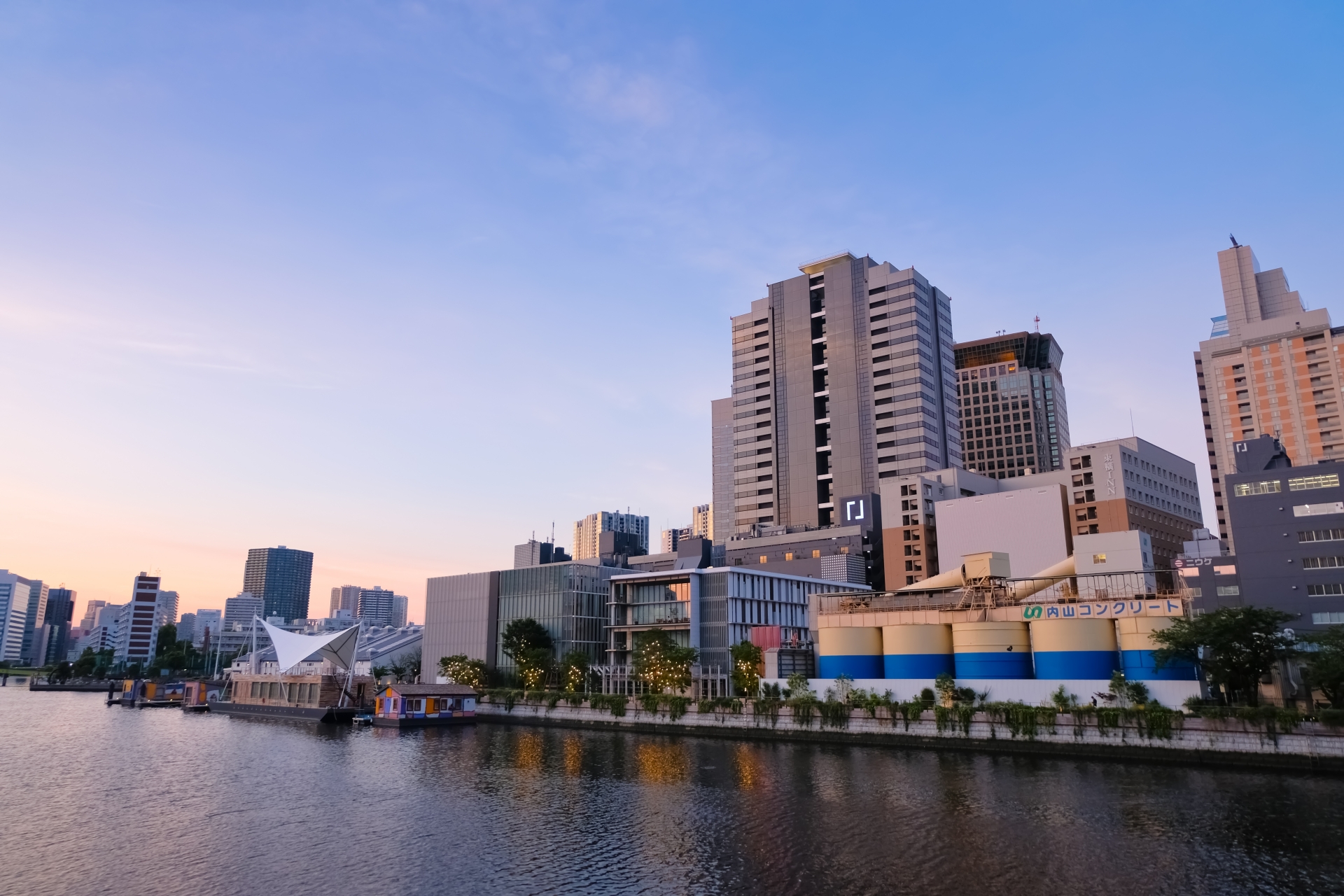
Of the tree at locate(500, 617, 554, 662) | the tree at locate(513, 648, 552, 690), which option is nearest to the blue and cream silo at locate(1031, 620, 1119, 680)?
the tree at locate(513, 648, 552, 690)

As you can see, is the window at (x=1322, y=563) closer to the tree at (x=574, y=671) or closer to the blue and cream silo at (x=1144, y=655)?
the blue and cream silo at (x=1144, y=655)

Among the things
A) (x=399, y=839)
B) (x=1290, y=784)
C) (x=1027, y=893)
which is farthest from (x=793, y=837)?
(x=1290, y=784)

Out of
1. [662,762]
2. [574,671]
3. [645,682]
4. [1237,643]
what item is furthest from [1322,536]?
[574,671]

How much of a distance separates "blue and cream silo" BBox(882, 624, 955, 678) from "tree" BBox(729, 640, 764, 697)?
18292 millimetres

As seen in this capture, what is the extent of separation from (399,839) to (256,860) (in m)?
6.78

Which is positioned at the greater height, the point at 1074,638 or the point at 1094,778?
the point at 1074,638

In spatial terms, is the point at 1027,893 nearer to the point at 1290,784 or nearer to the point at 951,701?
the point at 1290,784

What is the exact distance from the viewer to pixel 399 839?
44.2 m

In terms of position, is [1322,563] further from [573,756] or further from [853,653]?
[573,756]

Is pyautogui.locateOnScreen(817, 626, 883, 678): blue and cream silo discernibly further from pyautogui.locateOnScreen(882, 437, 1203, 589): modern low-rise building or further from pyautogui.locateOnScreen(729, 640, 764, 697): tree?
pyautogui.locateOnScreen(882, 437, 1203, 589): modern low-rise building

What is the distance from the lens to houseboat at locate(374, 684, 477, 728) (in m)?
113

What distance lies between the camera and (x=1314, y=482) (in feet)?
354

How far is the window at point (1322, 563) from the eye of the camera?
10494 cm

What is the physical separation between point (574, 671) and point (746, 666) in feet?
98.9
